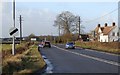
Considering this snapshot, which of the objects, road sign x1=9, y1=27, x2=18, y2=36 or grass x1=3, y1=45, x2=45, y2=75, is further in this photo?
road sign x1=9, y1=27, x2=18, y2=36

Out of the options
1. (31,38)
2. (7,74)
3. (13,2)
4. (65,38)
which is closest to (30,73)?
(7,74)

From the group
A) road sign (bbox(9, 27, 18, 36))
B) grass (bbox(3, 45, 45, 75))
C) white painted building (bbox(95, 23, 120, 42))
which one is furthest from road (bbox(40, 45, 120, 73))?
white painted building (bbox(95, 23, 120, 42))

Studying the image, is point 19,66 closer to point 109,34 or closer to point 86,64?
point 86,64

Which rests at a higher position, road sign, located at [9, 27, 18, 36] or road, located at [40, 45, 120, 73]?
road sign, located at [9, 27, 18, 36]

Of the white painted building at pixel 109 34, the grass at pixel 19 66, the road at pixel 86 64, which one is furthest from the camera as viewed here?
the white painted building at pixel 109 34

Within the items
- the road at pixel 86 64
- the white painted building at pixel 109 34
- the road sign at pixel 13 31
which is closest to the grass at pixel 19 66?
the road at pixel 86 64

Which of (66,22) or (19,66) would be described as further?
(66,22)

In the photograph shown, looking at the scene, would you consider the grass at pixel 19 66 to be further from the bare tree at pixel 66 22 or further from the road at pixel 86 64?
the bare tree at pixel 66 22

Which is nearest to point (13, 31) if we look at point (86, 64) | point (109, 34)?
point (86, 64)

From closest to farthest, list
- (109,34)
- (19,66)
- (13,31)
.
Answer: (19,66), (13,31), (109,34)

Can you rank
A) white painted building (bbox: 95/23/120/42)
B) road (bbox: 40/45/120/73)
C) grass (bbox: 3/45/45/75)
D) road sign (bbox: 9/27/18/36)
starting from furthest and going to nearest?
white painted building (bbox: 95/23/120/42)
road sign (bbox: 9/27/18/36)
road (bbox: 40/45/120/73)
grass (bbox: 3/45/45/75)

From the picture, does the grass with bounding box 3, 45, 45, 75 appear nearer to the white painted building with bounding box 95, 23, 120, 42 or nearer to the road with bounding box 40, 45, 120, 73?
the road with bounding box 40, 45, 120, 73

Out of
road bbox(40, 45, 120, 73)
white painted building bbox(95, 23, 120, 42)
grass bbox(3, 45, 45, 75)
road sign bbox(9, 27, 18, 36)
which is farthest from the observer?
white painted building bbox(95, 23, 120, 42)

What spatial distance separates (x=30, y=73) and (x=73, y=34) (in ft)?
384
